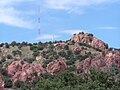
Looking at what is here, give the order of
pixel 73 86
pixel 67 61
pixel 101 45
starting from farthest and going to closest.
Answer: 1. pixel 101 45
2. pixel 67 61
3. pixel 73 86

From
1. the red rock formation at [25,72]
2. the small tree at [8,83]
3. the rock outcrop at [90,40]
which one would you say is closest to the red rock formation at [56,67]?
the red rock formation at [25,72]

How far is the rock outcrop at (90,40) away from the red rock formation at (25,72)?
126 ft

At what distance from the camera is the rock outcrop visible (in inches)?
6321

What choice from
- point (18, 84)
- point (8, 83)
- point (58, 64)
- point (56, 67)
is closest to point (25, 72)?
point (18, 84)

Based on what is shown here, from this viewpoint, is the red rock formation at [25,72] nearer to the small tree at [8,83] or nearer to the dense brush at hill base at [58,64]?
the dense brush at hill base at [58,64]

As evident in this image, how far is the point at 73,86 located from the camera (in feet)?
246

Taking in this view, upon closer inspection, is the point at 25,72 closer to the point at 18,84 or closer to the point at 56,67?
the point at 18,84

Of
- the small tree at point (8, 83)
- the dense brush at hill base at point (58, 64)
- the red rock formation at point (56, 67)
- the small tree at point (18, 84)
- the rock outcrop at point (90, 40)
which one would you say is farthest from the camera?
the rock outcrop at point (90, 40)

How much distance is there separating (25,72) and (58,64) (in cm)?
938

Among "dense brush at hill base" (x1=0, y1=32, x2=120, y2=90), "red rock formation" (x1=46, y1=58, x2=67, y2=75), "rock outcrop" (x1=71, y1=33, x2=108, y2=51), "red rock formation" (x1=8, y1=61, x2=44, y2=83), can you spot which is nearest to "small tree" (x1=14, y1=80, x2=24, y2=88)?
"dense brush at hill base" (x1=0, y1=32, x2=120, y2=90)

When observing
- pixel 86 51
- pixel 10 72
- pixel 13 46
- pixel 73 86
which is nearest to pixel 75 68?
pixel 10 72

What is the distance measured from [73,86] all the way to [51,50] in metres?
78.7

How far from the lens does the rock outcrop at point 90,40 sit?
160550 millimetres

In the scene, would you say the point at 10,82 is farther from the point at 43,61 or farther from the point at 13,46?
the point at 13,46
